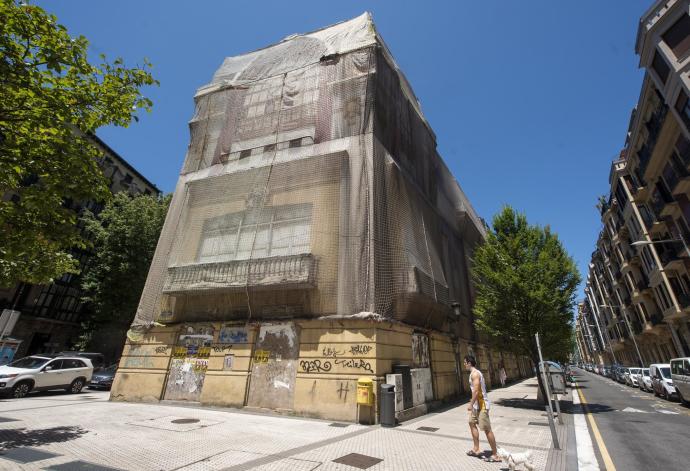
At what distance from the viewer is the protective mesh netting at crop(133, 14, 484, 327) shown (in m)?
12.0

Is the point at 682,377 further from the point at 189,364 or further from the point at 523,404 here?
the point at 189,364

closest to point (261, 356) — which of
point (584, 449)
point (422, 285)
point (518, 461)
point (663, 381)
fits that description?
point (422, 285)

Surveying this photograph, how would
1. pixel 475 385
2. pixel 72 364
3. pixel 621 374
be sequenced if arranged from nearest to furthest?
pixel 475 385 < pixel 72 364 < pixel 621 374

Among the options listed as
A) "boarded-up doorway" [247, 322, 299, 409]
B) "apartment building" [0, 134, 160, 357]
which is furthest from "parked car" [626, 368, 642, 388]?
"apartment building" [0, 134, 160, 357]

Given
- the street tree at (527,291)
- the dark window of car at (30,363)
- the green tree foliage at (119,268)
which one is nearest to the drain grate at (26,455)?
the dark window of car at (30,363)

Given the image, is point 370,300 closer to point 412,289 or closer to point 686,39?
point 412,289

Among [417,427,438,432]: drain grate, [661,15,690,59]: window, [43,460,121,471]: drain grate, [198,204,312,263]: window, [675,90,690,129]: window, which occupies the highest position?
[661,15,690,59]: window

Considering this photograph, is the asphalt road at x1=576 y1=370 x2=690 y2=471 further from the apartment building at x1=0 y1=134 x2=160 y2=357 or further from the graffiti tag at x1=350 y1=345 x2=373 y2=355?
the apartment building at x1=0 y1=134 x2=160 y2=357

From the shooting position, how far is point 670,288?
94.0ft

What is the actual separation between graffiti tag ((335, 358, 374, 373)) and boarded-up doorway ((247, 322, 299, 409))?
181 cm

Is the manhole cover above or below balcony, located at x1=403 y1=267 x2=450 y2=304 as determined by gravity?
below

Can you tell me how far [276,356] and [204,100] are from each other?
49.2 ft

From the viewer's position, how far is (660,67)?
21.3 m

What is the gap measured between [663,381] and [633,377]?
36.4ft
